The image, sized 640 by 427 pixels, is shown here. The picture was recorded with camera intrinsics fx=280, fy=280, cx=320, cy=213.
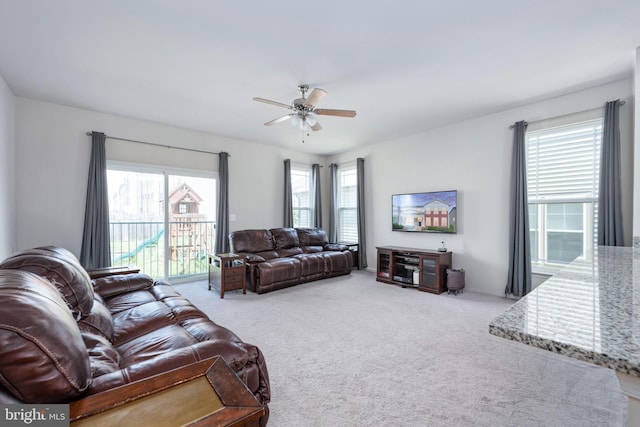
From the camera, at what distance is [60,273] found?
1787 mm

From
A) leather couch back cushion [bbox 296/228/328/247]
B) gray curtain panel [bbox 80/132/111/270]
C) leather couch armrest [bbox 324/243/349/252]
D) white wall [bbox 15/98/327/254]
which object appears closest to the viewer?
white wall [bbox 15/98/327/254]

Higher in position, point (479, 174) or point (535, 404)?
point (479, 174)

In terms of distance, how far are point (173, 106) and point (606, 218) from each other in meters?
5.67

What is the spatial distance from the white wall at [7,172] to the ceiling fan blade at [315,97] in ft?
11.1

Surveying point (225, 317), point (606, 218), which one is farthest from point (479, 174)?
point (225, 317)

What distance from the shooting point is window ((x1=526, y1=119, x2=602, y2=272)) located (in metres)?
3.47

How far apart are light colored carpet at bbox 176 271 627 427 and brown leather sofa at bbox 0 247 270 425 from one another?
67 centimetres

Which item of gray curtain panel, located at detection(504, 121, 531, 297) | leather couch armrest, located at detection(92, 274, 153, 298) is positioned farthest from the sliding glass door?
gray curtain panel, located at detection(504, 121, 531, 297)

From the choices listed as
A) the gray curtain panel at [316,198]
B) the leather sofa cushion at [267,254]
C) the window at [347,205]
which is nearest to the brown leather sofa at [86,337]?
the leather sofa cushion at [267,254]

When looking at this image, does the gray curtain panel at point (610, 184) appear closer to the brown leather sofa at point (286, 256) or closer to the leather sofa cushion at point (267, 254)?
the brown leather sofa at point (286, 256)

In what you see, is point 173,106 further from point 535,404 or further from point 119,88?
point 535,404

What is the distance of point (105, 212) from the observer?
4.18 metres

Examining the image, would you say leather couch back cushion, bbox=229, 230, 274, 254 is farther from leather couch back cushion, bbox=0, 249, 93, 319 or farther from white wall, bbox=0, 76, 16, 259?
leather couch back cushion, bbox=0, 249, 93, 319

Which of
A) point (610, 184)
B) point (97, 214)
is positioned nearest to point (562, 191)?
point (610, 184)
